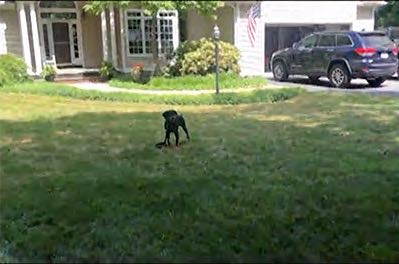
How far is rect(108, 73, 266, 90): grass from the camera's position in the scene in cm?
1642

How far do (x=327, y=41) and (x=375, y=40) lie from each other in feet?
4.95

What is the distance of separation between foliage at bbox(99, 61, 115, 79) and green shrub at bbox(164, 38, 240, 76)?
2.09 m

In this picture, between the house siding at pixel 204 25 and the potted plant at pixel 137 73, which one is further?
the house siding at pixel 204 25

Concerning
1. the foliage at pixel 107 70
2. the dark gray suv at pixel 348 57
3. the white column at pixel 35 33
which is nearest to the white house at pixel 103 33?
the white column at pixel 35 33

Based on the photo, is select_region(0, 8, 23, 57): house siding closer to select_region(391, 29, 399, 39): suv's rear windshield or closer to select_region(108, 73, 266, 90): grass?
select_region(108, 73, 266, 90): grass

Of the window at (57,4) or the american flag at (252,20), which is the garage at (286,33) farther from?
the window at (57,4)

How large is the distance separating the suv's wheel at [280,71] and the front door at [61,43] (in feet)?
28.5

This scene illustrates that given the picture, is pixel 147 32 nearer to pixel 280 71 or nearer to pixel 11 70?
pixel 280 71

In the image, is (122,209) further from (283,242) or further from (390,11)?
(390,11)

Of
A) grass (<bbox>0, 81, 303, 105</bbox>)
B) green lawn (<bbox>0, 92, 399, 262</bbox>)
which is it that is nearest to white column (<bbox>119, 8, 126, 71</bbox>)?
grass (<bbox>0, 81, 303, 105</bbox>)

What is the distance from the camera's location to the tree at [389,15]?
3466cm

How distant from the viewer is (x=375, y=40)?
15.4 metres

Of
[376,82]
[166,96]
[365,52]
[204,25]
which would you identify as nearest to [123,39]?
[204,25]

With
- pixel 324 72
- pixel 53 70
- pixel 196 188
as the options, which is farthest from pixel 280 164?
pixel 53 70
